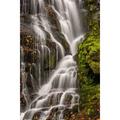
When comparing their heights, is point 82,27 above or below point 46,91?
above

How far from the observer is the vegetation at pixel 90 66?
8.08 feet

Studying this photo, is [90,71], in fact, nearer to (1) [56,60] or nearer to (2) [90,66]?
(2) [90,66]

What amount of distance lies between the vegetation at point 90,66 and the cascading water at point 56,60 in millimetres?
47

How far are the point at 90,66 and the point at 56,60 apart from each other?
A: 10.1 inches

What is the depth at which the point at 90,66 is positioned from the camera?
8.12 ft

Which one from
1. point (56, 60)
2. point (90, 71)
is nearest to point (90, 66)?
point (90, 71)

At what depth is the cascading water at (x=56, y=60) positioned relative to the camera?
2.46 meters

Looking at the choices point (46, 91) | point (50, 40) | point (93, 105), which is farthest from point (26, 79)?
point (93, 105)

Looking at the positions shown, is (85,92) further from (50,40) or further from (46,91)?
(50,40)

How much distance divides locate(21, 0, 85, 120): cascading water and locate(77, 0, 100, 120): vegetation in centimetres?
5

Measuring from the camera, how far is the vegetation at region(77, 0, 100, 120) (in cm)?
246

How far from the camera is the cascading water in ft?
8.08
